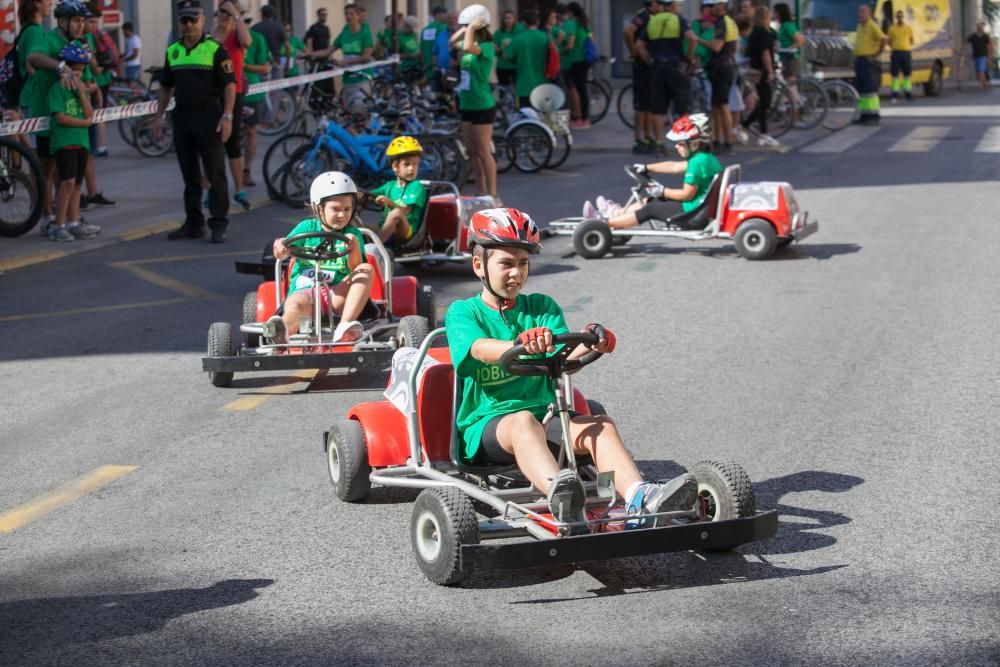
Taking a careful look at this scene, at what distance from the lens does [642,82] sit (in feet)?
65.6

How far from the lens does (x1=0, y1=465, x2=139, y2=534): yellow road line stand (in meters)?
→ 5.81

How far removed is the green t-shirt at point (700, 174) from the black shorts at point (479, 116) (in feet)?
9.87

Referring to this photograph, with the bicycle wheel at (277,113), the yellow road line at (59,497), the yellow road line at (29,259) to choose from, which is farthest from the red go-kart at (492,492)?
the bicycle wheel at (277,113)

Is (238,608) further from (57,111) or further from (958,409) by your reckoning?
(57,111)

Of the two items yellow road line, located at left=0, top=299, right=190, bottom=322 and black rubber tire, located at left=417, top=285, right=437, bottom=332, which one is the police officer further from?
black rubber tire, located at left=417, top=285, right=437, bottom=332

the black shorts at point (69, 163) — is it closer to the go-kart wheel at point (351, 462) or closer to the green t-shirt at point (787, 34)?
the go-kart wheel at point (351, 462)

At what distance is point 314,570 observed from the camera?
5.17 metres

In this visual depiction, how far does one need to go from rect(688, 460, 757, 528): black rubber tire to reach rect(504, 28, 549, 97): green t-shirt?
15966 millimetres

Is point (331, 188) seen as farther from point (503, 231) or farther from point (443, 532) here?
point (443, 532)

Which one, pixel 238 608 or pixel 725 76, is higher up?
pixel 725 76

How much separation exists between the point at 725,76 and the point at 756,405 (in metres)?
13.4

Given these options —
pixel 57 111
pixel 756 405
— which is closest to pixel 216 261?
pixel 57 111

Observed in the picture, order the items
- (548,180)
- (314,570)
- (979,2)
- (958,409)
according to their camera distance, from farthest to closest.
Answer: (979,2), (548,180), (958,409), (314,570)

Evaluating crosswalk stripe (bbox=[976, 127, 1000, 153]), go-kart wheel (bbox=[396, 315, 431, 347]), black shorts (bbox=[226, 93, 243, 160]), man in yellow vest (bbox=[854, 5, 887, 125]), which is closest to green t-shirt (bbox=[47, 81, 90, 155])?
black shorts (bbox=[226, 93, 243, 160])
